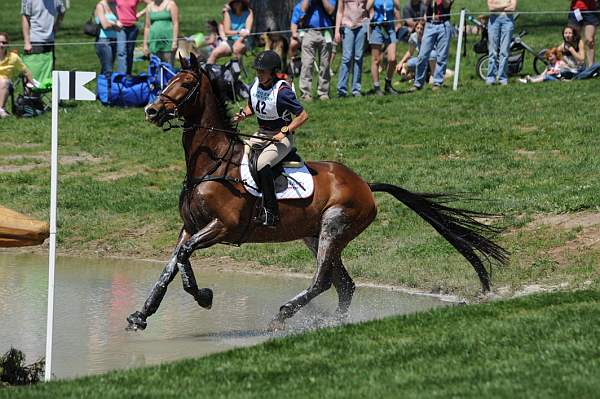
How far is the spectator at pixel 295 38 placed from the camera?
77.5ft

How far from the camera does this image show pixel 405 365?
348 inches

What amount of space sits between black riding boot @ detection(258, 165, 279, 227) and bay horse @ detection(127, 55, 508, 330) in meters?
0.10

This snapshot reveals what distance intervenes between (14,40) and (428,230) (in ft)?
69.5

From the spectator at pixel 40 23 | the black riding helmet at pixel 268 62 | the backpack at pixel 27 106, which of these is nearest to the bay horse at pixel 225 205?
the black riding helmet at pixel 268 62

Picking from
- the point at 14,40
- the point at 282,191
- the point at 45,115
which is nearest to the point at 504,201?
the point at 282,191

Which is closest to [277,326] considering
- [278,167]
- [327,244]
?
[327,244]

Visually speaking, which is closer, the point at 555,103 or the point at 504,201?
the point at 504,201

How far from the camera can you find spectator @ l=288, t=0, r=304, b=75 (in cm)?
2361

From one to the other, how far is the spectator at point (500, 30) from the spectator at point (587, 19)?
5.10 ft

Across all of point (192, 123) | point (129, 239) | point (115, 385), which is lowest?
point (129, 239)

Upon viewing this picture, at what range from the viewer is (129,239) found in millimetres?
17156

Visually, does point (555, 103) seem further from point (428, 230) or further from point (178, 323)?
point (178, 323)

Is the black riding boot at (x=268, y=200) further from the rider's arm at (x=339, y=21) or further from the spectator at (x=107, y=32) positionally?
the spectator at (x=107, y=32)

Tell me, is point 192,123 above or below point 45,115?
above
